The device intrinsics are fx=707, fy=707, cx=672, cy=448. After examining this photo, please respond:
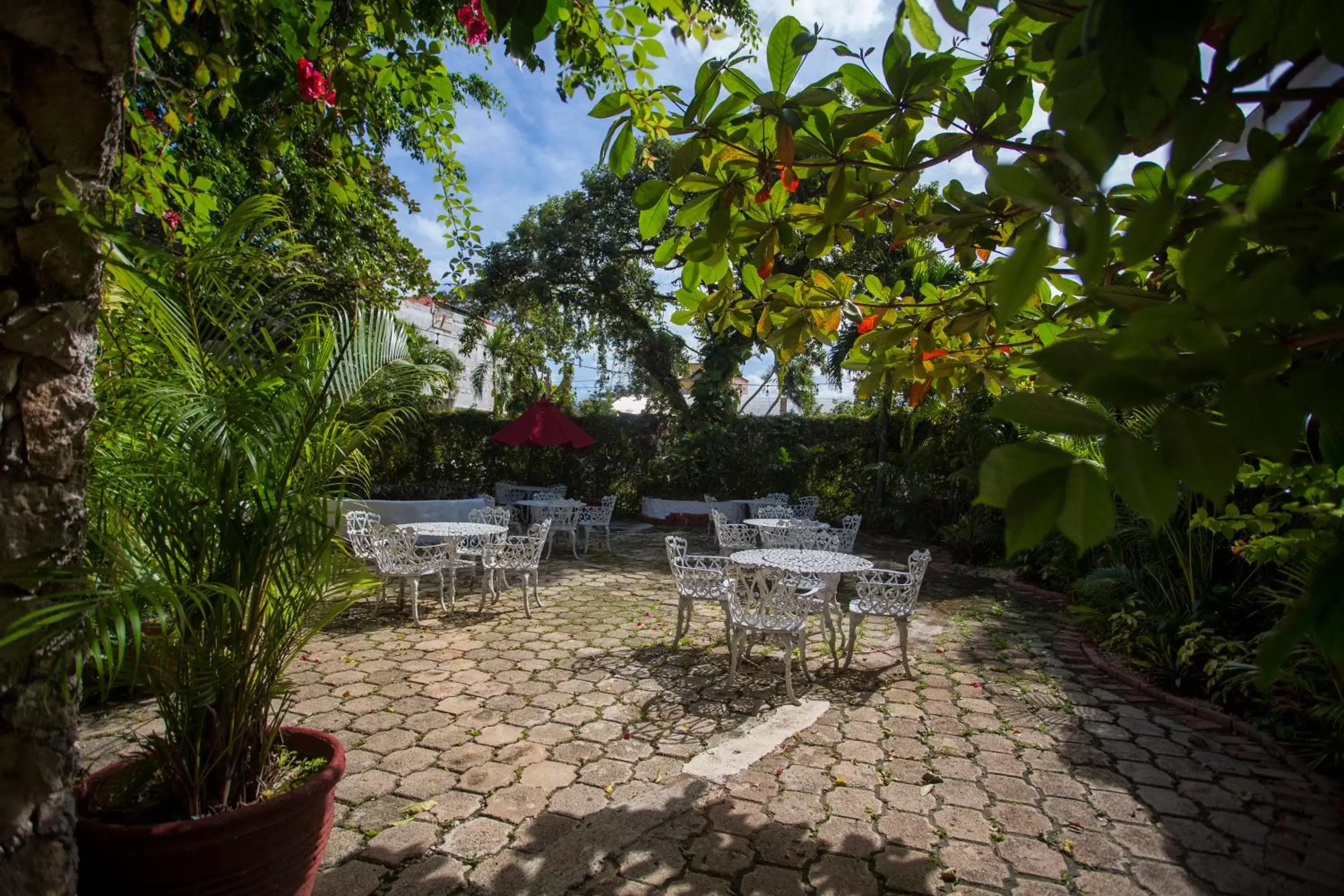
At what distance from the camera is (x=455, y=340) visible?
21.9 meters

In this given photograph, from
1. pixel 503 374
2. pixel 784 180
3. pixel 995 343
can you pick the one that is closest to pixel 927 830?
pixel 995 343

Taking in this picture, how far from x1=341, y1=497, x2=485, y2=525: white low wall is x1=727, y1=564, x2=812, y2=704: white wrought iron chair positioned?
548 cm

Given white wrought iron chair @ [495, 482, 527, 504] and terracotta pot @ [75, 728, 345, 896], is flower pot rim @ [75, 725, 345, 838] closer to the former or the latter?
terracotta pot @ [75, 728, 345, 896]

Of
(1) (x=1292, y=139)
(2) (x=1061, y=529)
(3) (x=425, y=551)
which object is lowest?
(3) (x=425, y=551)

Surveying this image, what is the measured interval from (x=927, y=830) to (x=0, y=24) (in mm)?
4037

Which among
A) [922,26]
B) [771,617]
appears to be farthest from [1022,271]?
[771,617]

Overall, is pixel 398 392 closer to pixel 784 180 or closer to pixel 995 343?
pixel 784 180

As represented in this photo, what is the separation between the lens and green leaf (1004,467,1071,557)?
19.9 inches

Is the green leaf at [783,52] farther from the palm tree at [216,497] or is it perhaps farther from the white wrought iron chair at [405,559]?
the white wrought iron chair at [405,559]

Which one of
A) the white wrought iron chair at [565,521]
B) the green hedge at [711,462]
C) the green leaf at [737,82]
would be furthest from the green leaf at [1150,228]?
the green hedge at [711,462]

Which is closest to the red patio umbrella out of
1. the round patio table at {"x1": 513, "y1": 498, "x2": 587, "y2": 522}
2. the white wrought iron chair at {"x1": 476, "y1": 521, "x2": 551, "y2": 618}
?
the round patio table at {"x1": 513, "y1": 498, "x2": 587, "y2": 522}

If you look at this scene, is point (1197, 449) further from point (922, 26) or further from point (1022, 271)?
point (922, 26)

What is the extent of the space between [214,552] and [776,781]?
274cm

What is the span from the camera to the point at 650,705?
15.0ft
